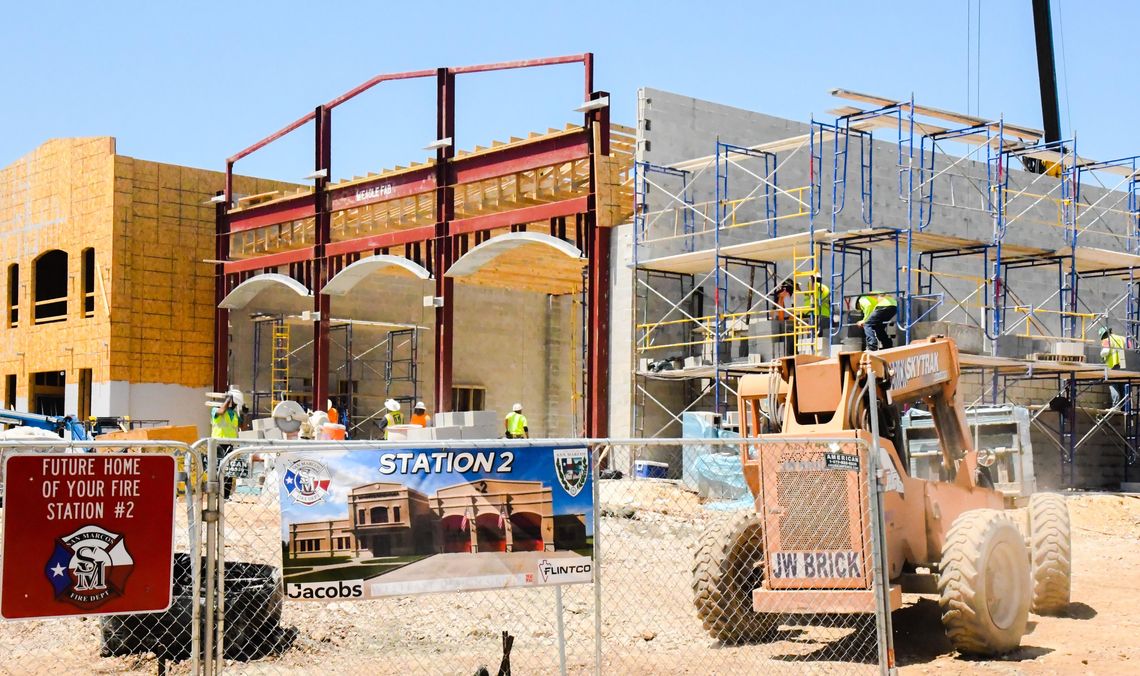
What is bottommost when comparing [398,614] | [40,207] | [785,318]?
[398,614]

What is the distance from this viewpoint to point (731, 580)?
10742mm

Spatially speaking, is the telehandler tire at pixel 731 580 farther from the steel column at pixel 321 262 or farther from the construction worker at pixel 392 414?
the steel column at pixel 321 262

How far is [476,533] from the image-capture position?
301 inches

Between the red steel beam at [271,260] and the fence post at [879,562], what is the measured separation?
26.8 meters

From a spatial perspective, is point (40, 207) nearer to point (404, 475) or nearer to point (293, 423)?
point (293, 423)

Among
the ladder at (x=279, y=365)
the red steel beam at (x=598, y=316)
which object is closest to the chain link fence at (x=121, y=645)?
the red steel beam at (x=598, y=316)

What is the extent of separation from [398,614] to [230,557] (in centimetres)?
277

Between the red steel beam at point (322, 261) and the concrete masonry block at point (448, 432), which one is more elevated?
the red steel beam at point (322, 261)

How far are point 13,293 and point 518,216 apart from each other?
21831 mm

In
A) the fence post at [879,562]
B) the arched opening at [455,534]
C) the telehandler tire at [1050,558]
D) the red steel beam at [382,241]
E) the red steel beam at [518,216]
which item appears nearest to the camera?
the arched opening at [455,534]

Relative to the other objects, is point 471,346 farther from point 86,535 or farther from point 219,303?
point 86,535

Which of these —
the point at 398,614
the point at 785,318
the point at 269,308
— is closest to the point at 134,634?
the point at 398,614

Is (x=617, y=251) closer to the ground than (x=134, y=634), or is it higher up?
higher up

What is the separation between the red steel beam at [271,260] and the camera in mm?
34188
